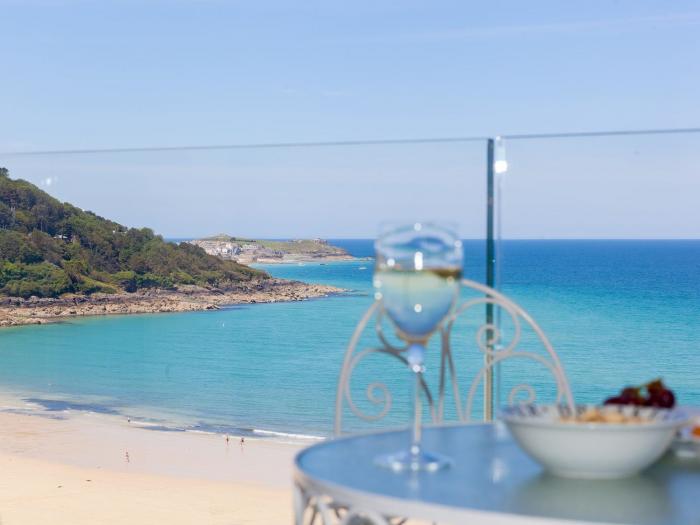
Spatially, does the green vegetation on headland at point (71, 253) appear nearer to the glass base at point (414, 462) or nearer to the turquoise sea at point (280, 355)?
the turquoise sea at point (280, 355)

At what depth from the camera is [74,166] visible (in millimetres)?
4598

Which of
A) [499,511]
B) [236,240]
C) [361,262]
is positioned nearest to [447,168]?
[361,262]

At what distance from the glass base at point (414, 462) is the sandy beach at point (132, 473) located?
2579 mm

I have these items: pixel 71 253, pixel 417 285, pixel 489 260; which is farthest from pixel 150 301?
pixel 417 285

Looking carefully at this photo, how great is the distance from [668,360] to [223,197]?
6.85 feet

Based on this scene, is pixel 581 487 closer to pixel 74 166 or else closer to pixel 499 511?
pixel 499 511

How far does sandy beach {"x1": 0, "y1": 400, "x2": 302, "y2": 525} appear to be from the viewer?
3.93 metres

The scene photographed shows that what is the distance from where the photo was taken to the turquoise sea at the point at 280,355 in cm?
412

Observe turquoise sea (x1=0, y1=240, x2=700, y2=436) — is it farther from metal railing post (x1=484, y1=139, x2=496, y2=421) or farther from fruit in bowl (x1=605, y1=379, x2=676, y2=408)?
fruit in bowl (x1=605, y1=379, x2=676, y2=408)

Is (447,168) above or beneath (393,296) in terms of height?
above

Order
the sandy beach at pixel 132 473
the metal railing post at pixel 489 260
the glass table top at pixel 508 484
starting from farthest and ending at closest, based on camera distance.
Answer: the sandy beach at pixel 132 473 → the metal railing post at pixel 489 260 → the glass table top at pixel 508 484

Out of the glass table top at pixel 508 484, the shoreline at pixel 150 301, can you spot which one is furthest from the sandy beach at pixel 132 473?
the glass table top at pixel 508 484

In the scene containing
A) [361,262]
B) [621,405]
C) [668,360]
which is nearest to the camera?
[621,405]

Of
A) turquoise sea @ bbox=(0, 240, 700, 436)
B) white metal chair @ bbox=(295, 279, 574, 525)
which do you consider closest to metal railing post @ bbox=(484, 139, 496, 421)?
white metal chair @ bbox=(295, 279, 574, 525)
